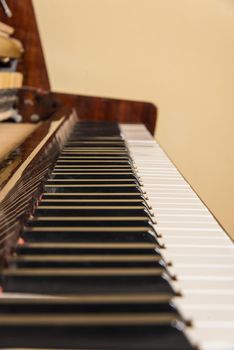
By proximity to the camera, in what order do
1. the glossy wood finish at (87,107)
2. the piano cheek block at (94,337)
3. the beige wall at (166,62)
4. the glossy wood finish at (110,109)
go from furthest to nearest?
1. the beige wall at (166,62)
2. the glossy wood finish at (110,109)
3. the glossy wood finish at (87,107)
4. the piano cheek block at (94,337)

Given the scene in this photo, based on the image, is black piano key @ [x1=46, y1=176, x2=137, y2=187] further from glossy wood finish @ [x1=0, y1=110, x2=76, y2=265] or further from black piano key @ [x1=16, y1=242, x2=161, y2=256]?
black piano key @ [x1=16, y1=242, x2=161, y2=256]

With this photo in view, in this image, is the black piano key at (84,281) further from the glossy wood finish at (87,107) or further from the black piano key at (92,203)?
the glossy wood finish at (87,107)

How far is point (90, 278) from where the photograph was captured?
2.43 feet

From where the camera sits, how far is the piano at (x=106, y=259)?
0.61m

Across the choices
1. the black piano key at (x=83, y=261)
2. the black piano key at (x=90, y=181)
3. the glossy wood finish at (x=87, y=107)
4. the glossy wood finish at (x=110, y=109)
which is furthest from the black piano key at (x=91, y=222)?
the glossy wood finish at (x=110, y=109)

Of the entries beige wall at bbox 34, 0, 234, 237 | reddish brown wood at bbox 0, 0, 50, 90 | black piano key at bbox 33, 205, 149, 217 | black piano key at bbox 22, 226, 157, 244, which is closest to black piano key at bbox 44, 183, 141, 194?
black piano key at bbox 33, 205, 149, 217

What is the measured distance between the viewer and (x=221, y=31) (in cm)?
317

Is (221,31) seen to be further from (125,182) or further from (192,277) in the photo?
(192,277)

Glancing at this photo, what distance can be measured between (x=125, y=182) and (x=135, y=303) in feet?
2.21

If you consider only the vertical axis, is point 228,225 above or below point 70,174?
below

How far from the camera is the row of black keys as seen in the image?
60 cm

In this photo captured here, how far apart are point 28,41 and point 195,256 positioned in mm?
1915

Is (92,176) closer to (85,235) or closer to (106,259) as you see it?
(85,235)

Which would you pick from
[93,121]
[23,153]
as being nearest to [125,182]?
[23,153]
